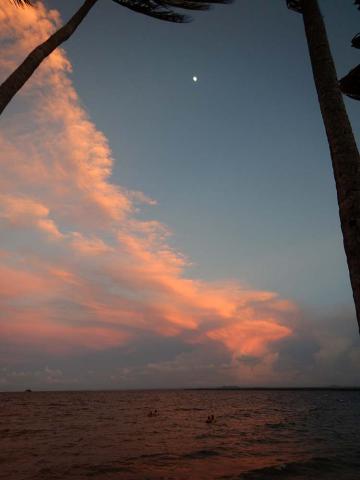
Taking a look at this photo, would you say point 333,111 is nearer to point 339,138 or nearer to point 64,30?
point 339,138

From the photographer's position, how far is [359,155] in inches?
183

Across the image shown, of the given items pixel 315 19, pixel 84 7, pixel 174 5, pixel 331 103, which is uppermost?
pixel 174 5

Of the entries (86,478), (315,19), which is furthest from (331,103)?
(86,478)

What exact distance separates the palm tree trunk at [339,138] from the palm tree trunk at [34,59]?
5.17 m

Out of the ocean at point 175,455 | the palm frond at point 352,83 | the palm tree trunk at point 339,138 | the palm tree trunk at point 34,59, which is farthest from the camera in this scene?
the ocean at point 175,455

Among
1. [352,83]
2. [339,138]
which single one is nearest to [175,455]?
[339,138]

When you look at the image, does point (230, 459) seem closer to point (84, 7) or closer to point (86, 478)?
point (86, 478)

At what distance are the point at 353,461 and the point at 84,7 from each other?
1841 centimetres

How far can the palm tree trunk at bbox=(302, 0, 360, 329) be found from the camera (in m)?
4.07

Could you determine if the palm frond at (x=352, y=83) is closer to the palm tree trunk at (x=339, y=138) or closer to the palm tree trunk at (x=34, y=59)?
the palm tree trunk at (x=339, y=138)

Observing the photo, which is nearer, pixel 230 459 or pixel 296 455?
pixel 230 459

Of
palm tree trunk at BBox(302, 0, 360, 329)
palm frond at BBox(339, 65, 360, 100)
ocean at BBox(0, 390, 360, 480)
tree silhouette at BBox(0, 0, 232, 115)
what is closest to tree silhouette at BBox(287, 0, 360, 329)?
palm tree trunk at BBox(302, 0, 360, 329)

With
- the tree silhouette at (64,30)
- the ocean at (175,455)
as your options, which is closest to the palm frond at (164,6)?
the tree silhouette at (64,30)

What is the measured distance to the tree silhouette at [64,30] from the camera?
6.02 m
